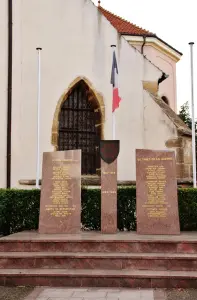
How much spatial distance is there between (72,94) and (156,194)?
284 inches

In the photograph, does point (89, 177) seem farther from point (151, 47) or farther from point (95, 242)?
point (151, 47)

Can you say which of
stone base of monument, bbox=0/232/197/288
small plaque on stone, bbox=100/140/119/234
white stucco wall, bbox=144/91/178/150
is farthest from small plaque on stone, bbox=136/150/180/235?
white stucco wall, bbox=144/91/178/150

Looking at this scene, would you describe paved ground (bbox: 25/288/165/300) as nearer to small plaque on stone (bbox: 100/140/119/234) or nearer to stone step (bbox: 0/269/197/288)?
stone step (bbox: 0/269/197/288)

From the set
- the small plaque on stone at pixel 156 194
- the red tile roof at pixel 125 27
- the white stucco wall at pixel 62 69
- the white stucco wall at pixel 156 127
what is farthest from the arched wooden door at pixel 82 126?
the red tile roof at pixel 125 27

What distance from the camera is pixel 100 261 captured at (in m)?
7.55

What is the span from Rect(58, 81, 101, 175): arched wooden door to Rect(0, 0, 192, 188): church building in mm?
34

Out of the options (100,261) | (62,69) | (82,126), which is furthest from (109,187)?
(62,69)

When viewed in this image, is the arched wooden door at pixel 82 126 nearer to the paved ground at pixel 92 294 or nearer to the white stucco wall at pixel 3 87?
the white stucco wall at pixel 3 87

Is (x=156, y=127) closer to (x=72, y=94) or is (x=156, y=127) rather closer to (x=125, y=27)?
(x=72, y=94)

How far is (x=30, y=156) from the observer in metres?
14.2

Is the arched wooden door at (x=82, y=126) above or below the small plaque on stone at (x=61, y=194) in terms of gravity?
above

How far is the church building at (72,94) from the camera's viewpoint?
1422cm

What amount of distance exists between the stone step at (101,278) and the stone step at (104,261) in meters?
0.17

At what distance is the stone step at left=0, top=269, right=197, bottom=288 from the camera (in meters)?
7.02
